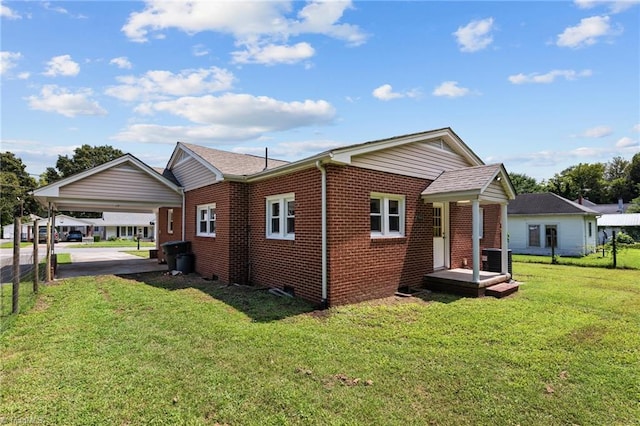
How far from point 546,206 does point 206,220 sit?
22.5m

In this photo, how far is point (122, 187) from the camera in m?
13.3

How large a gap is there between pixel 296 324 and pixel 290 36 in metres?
7.94

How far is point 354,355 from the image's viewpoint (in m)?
5.01

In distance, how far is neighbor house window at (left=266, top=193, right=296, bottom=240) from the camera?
30.2ft

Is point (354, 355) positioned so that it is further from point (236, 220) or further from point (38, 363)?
point (236, 220)

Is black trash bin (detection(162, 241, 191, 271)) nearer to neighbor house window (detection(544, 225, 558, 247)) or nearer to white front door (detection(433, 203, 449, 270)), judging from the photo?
white front door (detection(433, 203, 449, 270))

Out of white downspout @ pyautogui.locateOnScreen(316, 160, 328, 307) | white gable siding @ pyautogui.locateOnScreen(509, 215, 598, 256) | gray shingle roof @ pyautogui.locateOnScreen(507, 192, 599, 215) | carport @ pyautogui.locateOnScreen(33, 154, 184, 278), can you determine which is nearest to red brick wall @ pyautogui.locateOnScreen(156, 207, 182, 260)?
carport @ pyautogui.locateOnScreen(33, 154, 184, 278)

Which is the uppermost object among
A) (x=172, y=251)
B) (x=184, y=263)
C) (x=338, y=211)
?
(x=338, y=211)

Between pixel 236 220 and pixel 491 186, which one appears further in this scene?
pixel 236 220

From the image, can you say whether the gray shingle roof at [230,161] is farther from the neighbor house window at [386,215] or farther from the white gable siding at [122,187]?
the neighbor house window at [386,215]

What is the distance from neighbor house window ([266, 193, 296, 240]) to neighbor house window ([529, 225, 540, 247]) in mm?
21075

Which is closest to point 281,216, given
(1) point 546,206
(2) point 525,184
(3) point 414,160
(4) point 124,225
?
(3) point 414,160

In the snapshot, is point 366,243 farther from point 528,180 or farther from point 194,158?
point 528,180

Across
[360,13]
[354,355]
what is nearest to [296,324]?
[354,355]
